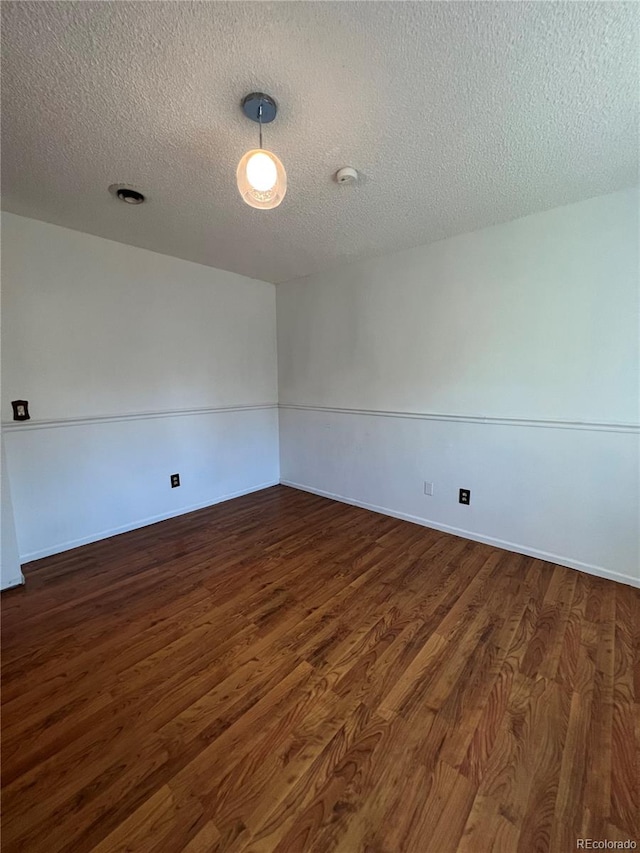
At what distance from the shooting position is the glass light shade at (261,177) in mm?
1230

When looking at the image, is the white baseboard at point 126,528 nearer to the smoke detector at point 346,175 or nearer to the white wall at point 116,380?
the white wall at point 116,380

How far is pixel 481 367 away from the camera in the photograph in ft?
8.22

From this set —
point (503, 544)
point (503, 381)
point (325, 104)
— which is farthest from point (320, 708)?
point (325, 104)

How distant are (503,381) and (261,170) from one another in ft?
6.63

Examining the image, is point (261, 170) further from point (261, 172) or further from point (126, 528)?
point (126, 528)

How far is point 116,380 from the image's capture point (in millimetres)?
2699

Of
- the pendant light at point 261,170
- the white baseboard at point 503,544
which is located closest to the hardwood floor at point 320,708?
the white baseboard at point 503,544

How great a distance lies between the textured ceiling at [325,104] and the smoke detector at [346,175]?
0.17 feet

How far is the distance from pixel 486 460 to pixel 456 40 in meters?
2.23

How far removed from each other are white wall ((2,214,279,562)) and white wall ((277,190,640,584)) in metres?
1.00

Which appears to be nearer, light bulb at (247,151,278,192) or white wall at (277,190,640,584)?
light bulb at (247,151,278,192)

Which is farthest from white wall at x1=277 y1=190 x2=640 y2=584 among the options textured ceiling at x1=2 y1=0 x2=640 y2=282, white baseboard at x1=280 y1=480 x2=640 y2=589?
textured ceiling at x1=2 y1=0 x2=640 y2=282

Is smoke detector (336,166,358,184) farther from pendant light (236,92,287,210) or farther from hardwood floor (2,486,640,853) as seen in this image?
hardwood floor (2,486,640,853)

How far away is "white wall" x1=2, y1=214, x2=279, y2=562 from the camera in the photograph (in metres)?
2.28
